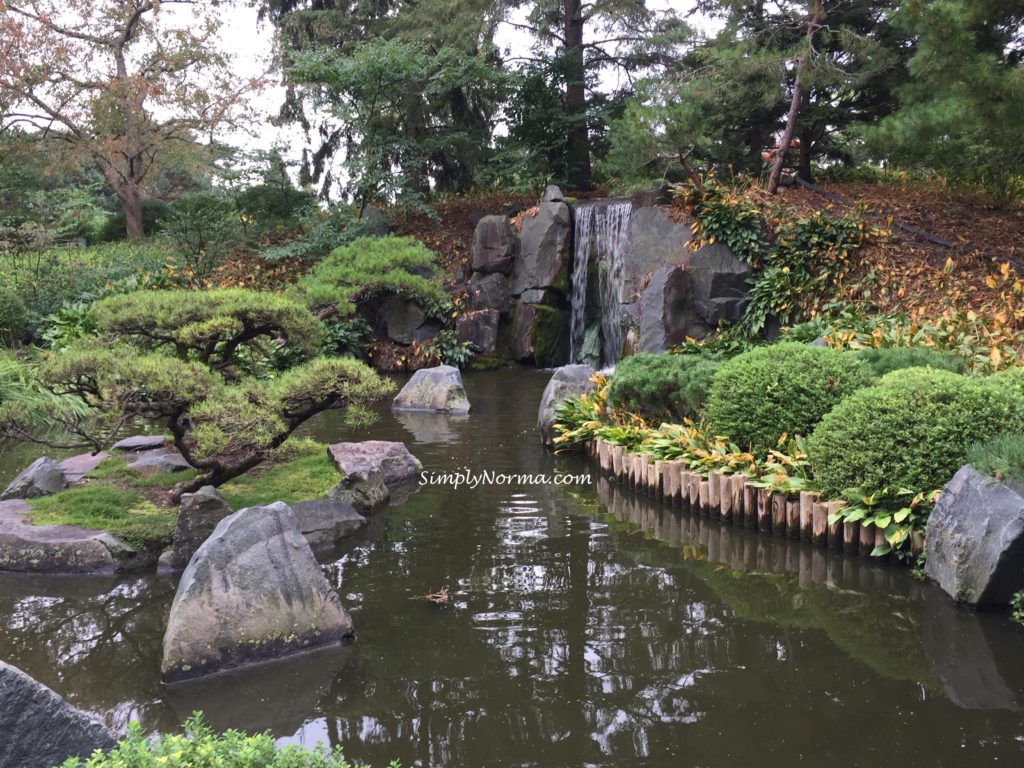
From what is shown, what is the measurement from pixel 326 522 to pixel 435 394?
548cm

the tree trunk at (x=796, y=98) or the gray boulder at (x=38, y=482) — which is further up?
the tree trunk at (x=796, y=98)

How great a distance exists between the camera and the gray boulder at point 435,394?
11704 mm

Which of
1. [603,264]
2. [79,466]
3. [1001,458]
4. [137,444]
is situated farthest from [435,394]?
[1001,458]

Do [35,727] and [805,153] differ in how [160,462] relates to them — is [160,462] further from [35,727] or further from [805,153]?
[805,153]

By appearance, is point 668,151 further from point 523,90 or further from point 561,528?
point 561,528

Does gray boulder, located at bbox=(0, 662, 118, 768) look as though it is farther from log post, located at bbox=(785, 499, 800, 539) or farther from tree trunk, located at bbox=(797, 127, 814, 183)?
tree trunk, located at bbox=(797, 127, 814, 183)

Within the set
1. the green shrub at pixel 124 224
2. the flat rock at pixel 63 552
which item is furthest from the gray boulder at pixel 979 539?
the green shrub at pixel 124 224

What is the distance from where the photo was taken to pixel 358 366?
656 centimetres

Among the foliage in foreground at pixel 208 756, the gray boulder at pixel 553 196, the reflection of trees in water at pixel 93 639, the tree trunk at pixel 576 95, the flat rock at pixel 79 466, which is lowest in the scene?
the reflection of trees in water at pixel 93 639

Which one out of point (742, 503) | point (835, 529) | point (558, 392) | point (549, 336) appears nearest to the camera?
point (835, 529)

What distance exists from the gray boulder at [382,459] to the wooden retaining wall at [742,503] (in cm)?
202

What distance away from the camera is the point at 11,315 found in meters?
15.3

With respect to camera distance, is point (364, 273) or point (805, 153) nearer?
point (364, 273)

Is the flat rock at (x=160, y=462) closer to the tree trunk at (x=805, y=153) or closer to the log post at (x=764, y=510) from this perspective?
the log post at (x=764, y=510)
